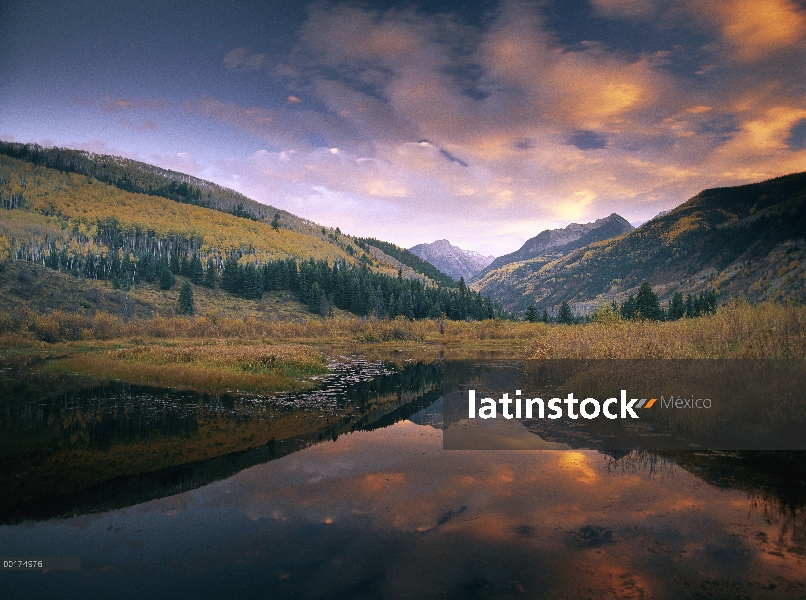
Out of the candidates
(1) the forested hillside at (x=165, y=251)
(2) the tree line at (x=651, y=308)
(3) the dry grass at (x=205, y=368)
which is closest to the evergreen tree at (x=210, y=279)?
(1) the forested hillside at (x=165, y=251)

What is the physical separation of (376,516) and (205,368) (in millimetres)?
25307

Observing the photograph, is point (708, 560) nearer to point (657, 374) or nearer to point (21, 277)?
point (657, 374)

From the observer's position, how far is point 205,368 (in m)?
31.8

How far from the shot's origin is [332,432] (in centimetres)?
1828

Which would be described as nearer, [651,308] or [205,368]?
[205,368]

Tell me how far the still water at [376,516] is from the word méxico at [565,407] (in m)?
4.95

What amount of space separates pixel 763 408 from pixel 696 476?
7.86 metres

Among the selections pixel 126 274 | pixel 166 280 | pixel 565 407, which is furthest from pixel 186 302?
pixel 565 407

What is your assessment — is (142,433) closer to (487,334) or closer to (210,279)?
(487,334)

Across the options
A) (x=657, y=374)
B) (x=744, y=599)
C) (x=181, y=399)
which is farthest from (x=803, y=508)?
(x=181, y=399)

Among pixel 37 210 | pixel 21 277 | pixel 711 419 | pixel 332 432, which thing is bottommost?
pixel 332 432

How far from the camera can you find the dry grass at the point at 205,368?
28.0m

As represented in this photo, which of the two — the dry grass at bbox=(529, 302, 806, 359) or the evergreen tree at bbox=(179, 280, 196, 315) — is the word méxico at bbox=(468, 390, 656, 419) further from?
the evergreen tree at bbox=(179, 280, 196, 315)

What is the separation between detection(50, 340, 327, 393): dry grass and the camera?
27953 millimetres
